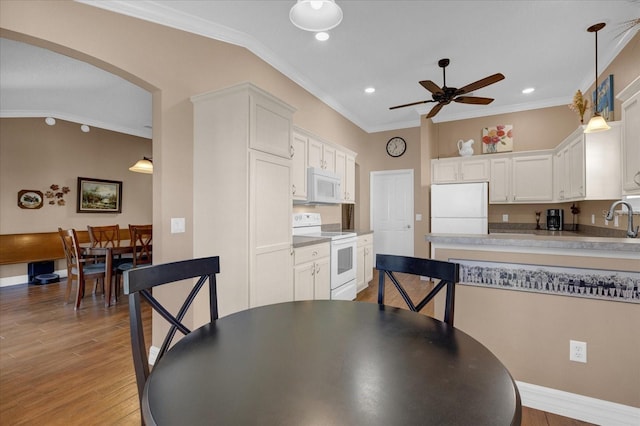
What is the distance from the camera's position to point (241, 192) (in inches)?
88.8

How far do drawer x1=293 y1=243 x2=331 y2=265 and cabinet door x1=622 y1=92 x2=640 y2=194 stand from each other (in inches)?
101

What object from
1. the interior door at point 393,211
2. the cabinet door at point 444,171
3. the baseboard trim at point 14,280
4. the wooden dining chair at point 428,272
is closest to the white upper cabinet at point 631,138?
the wooden dining chair at point 428,272

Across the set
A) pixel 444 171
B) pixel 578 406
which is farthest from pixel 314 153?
pixel 578 406

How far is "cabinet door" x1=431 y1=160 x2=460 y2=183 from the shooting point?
196 inches

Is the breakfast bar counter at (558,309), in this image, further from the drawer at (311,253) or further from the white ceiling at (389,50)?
the white ceiling at (389,50)

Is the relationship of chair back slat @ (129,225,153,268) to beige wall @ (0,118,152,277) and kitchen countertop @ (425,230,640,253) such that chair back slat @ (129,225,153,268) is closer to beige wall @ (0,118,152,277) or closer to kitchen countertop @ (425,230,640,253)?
beige wall @ (0,118,152,277)

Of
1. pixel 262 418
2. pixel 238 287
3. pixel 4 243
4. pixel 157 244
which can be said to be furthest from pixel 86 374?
pixel 4 243

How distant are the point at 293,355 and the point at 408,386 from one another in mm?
344

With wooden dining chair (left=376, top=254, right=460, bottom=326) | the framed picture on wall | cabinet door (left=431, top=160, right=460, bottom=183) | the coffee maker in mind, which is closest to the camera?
wooden dining chair (left=376, top=254, right=460, bottom=326)

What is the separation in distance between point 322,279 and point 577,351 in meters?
2.12

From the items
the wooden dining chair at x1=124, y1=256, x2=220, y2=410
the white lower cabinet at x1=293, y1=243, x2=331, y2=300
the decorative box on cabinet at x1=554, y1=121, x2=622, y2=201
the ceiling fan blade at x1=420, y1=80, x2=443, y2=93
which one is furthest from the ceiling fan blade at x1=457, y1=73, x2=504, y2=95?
the wooden dining chair at x1=124, y1=256, x2=220, y2=410

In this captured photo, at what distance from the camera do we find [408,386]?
0.73m

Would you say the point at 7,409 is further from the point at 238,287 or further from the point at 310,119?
the point at 310,119

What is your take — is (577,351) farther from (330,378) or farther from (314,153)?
(314,153)
